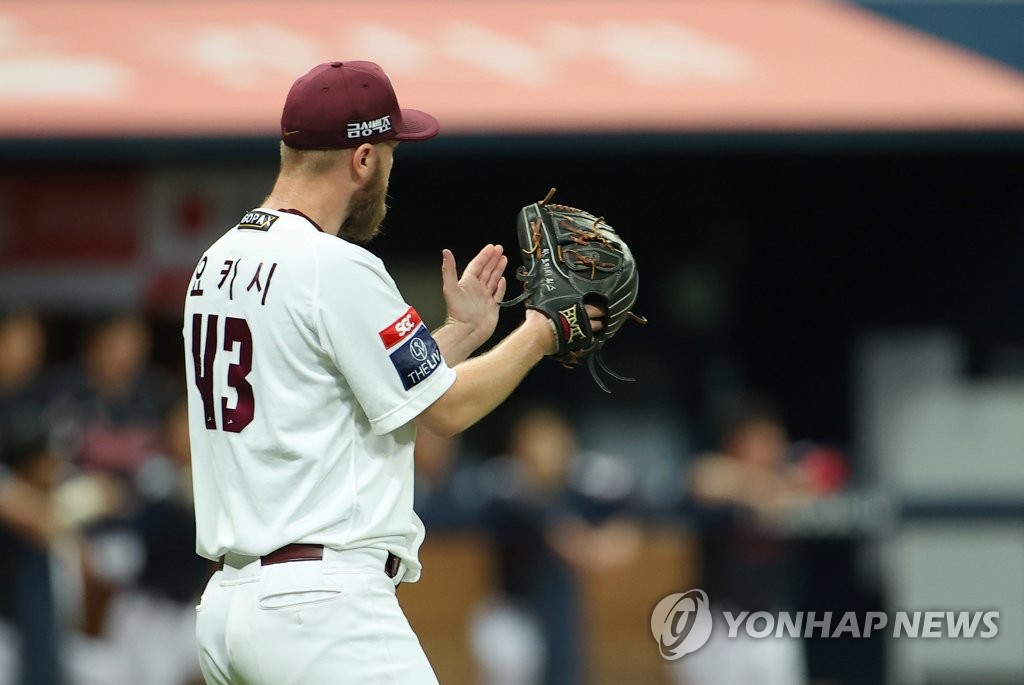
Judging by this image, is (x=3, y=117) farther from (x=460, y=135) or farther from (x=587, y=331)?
(x=587, y=331)

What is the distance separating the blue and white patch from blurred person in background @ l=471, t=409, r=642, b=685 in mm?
3998

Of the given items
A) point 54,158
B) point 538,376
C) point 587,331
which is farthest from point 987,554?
point 587,331

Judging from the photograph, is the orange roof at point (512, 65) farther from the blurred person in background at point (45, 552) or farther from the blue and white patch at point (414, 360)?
the blue and white patch at point (414, 360)

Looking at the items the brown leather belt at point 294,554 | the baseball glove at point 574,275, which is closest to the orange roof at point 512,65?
the baseball glove at point 574,275

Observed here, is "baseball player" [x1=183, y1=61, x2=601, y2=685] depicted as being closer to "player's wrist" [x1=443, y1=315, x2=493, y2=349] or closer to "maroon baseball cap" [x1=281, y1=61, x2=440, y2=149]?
"maroon baseball cap" [x1=281, y1=61, x2=440, y2=149]

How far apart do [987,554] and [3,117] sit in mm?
5037

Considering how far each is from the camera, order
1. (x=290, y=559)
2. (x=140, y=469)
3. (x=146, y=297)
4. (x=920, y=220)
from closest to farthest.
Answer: (x=290, y=559)
(x=140, y=469)
(x=146, y=297)
(x=920, y=220)

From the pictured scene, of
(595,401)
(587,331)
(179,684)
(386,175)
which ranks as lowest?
(179,684)

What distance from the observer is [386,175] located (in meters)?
2.72

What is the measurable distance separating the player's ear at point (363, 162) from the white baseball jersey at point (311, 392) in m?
0.14

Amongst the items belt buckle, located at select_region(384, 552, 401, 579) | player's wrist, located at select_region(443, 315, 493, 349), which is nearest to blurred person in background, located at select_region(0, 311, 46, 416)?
player's wrist, located at select_region(443, 315, 493, 349)

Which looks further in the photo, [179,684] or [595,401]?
[595,401]

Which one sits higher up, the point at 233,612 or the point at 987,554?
the point at 233,612

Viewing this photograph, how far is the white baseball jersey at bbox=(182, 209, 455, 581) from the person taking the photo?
2.52 m
